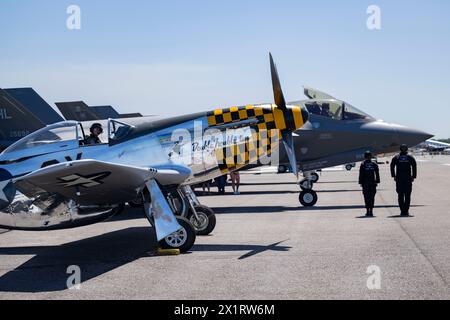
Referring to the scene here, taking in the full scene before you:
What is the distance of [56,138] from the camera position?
34.7 feet

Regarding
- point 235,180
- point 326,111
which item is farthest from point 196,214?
point 235,180

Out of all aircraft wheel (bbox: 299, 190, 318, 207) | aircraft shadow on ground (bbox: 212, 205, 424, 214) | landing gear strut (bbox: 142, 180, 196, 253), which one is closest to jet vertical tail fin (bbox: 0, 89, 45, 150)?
aircraft shadow on ground (bbox: 212, 205, 424, 214)

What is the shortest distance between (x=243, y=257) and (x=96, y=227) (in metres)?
5.87

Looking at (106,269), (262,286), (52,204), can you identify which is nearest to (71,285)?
(106,269)

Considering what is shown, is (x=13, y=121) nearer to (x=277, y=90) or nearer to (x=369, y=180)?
(x=369, y=180)

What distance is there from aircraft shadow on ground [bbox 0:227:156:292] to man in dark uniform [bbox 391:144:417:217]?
5903mm

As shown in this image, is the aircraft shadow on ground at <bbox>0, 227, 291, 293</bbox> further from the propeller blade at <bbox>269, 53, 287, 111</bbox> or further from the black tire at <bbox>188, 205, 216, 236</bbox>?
the propeller blade at <bbox>269, 53, 287, 111</bbox>

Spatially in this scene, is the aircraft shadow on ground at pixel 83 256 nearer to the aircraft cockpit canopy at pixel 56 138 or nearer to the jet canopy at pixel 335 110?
the aircraft cockpit canopy at pixel 56 138

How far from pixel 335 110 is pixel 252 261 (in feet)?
35.7

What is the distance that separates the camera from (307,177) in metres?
17.9

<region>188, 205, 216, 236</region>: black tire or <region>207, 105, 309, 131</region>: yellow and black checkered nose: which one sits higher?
<region>207, 105, 309, 131</region>: yellow and black checkered nose

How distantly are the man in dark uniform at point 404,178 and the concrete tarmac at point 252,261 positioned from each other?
458 millimetres

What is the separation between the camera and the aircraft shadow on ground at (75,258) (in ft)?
24.9

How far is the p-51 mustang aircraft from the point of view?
32.6 feet
